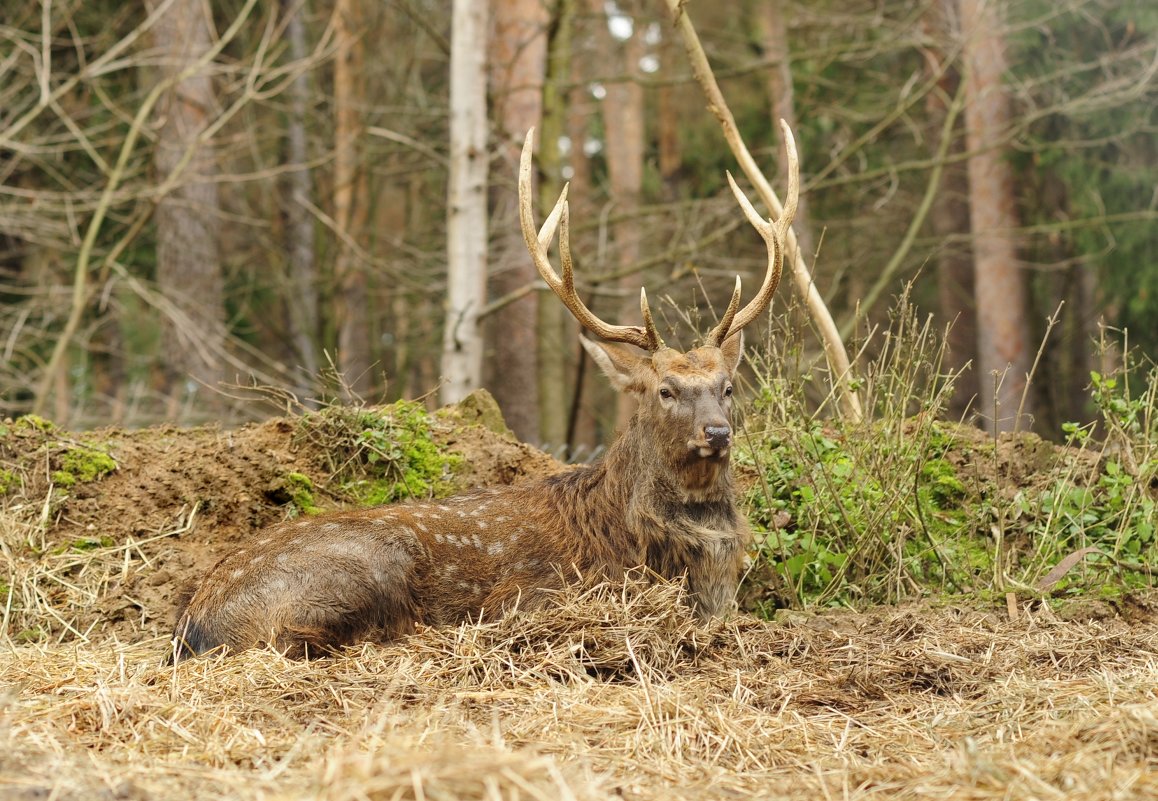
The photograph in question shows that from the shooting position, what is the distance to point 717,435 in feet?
19.2

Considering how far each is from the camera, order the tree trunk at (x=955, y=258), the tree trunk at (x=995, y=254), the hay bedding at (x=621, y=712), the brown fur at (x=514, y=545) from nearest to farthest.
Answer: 1. the hay bedding at (x=621, y=712)
2. the brown fur at (x=514, y=545)
3. the tree trunk at (x=995, y=254)
4. the tree trunk at (x=955, y=258)

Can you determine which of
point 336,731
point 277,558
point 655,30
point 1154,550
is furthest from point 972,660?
point 655,30

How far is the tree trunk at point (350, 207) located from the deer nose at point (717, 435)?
40.3 feet

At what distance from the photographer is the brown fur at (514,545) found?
568 centimetres

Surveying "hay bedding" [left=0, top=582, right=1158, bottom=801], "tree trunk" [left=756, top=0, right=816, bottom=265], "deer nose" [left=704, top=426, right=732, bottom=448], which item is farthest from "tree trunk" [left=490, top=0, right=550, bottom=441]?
"hay bedding" [left=0, top=582, right=1158, bottom=801]

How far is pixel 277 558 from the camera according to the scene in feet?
19.1

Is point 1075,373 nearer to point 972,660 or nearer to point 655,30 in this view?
point 655,30

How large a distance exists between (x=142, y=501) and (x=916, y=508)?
14.2 ft

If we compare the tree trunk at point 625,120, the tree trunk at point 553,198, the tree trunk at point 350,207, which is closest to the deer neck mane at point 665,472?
the tree trunk at point 553,198

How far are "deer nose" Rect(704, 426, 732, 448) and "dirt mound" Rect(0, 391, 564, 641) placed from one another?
2134 millimetres

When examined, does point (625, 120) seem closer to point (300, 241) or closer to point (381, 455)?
point (300, 241)

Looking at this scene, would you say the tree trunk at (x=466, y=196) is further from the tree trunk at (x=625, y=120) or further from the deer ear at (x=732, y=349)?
the tree trunk at (x=625, y=120)

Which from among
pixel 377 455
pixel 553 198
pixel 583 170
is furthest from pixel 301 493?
pixel 583 170

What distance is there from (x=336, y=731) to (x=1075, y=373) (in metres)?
18.9
